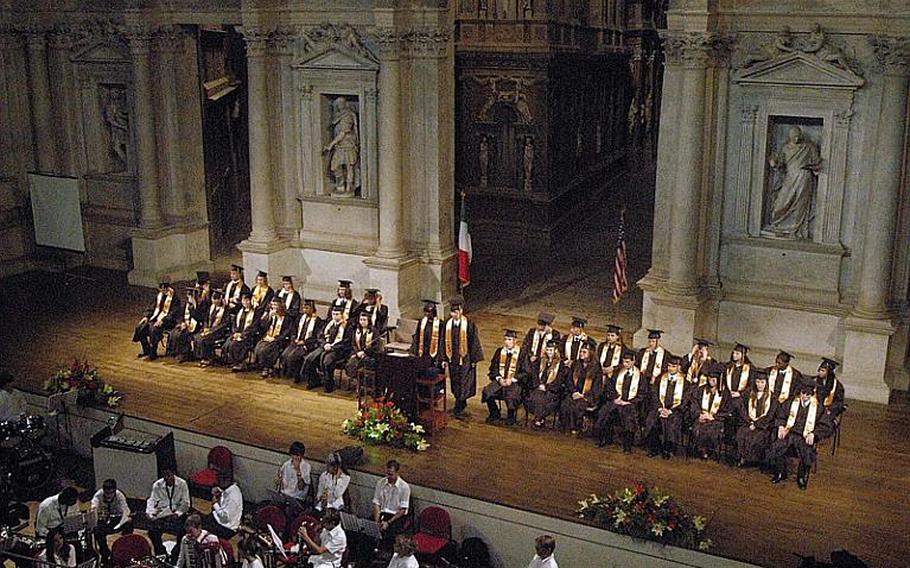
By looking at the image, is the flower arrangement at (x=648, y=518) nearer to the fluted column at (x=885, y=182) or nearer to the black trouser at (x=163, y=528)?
the black trouser at (x=163, y=528)

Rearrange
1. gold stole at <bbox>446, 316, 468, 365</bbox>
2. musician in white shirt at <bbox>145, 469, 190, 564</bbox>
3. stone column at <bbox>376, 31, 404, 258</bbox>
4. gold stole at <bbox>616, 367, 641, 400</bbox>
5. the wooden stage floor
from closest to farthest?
the wooden stage floor
musician in white shirt at <bbox>145, 469, 190, 564</bbox>
gold stole at <bbox>616, 367, 641, 400</bbox>
gold stole at <bbox>446, 316, 468, 365</bbox>
stone column at <bbox>376, 31, 404, 258</bbox>

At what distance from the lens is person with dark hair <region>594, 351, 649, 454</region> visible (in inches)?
523

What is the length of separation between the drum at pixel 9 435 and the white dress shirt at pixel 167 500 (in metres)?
2.91

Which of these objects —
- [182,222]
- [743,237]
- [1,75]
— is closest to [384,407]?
[743,237]

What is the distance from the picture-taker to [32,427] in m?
14.0

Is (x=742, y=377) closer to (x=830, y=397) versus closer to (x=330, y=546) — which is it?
(x=830, y=397)

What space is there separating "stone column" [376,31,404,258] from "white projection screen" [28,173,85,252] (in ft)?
21.1

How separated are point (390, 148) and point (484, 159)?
333 inches

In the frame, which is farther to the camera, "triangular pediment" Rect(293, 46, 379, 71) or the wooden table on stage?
"triangular pediment" Rect(293, 46, 379, 71)

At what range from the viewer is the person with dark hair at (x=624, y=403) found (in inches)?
523

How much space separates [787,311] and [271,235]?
9.45m

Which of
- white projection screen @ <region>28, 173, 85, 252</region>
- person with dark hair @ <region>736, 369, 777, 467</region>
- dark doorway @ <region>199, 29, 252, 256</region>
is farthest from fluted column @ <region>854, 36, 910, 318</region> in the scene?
white projection screen @ <region>28, 173, 85, 252</region>

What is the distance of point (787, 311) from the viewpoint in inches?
617

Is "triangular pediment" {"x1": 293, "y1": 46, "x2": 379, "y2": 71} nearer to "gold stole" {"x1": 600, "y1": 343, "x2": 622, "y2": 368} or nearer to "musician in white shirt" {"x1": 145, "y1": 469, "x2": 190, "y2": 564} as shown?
"gold stole" {"x1": 600, "y1": 343, "x2": 622, "y2": 368}
